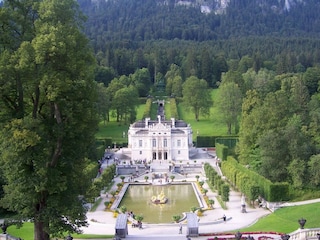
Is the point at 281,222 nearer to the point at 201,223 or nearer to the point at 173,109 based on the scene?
the point at 201,223

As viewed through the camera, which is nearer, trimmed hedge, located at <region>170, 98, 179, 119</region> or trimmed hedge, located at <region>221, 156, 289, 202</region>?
trimmed hedge, located at <region>221, 156, 289, 202</region>

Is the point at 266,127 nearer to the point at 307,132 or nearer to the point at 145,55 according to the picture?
the point at 307,132

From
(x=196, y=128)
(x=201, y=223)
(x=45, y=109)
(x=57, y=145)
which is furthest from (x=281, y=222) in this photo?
(x=196, y=128)

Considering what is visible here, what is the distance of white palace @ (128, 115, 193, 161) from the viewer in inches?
2835

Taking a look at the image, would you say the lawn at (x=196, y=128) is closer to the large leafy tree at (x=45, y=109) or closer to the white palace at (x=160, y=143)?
the white palace at (x=160, y=143)

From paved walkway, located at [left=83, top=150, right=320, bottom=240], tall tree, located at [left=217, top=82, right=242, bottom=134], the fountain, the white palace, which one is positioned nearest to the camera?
paved walkway, located at [left=83, top=150, right=320, bottom=240]

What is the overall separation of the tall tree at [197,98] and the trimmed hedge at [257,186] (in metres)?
41.1

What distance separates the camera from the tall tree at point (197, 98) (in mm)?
93250

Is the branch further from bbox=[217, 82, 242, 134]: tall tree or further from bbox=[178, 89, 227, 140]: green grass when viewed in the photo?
bbox=[217, 82, 242, 134]: tall tree

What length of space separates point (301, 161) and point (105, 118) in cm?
4932

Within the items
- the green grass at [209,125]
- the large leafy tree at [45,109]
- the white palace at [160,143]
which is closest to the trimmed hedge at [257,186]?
the white palace at [160,143]

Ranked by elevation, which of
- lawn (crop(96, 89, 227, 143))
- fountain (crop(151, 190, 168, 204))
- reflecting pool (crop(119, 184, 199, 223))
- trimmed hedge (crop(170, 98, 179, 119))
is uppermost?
trimmed hedge (crop(170, 98, 179, 119))

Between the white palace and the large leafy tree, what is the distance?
4953cm

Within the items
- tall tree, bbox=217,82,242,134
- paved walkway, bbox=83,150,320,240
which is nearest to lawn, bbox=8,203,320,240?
paved walkway, bbox=83,150,320,240
